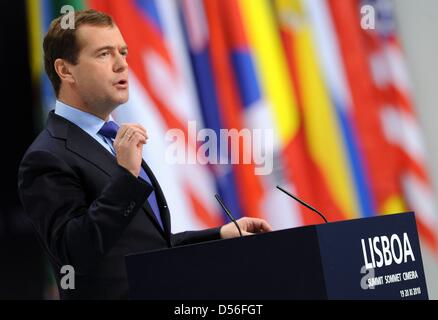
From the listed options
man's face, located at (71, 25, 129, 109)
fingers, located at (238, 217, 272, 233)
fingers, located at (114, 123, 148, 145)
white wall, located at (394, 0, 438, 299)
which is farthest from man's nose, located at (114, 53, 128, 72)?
white wall, located at (394, 0, 438, 299)

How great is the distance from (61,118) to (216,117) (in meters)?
1.98

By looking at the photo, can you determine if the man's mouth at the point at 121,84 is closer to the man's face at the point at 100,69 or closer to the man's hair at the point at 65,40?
the man's face at the point at 100,69

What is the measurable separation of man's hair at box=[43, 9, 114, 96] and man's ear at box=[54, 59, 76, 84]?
12mm

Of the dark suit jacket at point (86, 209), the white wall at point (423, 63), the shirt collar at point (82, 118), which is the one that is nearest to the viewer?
the dark suit jacket at point (86, 209)

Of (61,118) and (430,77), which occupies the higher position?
(430,77)

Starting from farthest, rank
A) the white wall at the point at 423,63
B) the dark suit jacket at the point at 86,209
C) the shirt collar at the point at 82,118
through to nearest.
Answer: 1. the white wall at the point at 423,63
2. the shirt collar at the point at 82,118
3. the dark suit jacket at the point at 86,209

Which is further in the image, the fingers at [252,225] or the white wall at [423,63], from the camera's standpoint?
the white wall at [423,63]

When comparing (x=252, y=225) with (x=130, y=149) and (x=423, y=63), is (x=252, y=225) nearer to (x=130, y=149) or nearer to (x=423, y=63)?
(x=130, y=149)

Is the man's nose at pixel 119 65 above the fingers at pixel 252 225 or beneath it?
above

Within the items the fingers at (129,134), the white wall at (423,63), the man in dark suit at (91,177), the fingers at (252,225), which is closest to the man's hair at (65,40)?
the man in dark suit at (91,177)

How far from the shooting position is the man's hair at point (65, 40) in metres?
2.13
